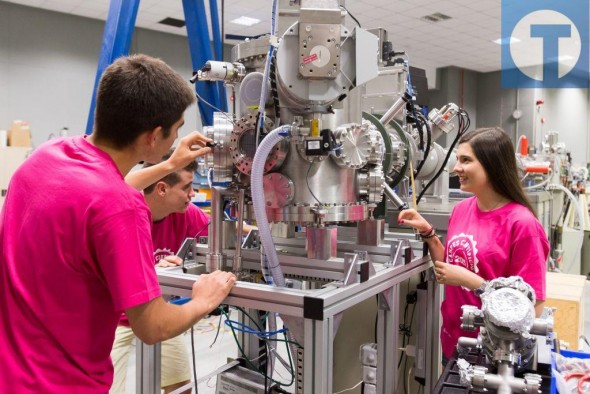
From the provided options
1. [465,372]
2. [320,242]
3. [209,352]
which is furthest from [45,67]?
[465,372]

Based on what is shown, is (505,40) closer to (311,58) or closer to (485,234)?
(485,234)

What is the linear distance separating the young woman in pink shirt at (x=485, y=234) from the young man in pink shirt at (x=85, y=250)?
0.93 m

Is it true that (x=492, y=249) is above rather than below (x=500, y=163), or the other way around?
below

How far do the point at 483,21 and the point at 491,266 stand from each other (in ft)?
21.1

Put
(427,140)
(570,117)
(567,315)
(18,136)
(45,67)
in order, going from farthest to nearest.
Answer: (570,117) < (45,67) < (18,136) < (567,315) < (427,140)

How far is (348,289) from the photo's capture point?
3.94 feet

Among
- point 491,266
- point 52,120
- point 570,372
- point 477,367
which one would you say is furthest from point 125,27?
point 52,120

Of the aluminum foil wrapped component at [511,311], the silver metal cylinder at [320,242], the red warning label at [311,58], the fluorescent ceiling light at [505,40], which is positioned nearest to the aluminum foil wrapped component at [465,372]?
the aluminum foil wrapped component at [511,311]

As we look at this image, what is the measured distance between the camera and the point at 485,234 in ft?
5.41

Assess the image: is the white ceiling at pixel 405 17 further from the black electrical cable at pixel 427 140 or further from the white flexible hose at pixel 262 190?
the white flexible hose at pixel 262 190

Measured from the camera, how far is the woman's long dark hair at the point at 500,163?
65.9 inches

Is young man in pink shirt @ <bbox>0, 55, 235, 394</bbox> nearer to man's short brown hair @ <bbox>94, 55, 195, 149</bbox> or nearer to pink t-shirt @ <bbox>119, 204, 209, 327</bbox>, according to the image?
man's short brown hair @ <bbox>94, 55, 195, 149</bbox>

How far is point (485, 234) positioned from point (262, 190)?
0.86 metres

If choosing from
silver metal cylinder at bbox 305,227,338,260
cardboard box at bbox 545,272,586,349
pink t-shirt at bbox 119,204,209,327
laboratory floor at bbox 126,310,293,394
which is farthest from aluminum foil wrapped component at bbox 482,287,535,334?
laboratory floor at bbox 126,310,293,394
